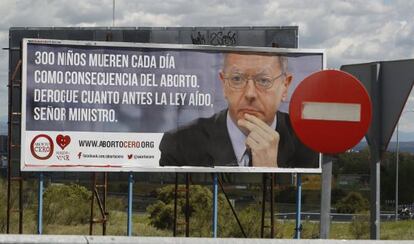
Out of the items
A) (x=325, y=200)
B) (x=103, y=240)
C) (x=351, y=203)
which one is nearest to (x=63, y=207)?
(x=325, y=200)

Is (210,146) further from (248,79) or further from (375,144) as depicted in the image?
(375,144)

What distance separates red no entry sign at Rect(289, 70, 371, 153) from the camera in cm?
785

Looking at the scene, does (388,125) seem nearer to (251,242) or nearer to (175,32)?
(251,242)

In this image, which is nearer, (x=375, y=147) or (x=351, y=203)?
(x=375, y=147)

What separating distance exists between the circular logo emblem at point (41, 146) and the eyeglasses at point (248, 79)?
9.24 ft

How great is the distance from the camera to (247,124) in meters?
12.8

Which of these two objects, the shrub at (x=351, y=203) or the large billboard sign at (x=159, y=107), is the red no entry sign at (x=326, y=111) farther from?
the shrub at (x=351, y=203)

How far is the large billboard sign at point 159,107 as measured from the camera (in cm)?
1184

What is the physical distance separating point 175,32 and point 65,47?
20028mm

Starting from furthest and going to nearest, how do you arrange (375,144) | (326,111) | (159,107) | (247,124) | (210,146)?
(247,124) < (210,146) < (159,107) < (326,111) < (375,144)

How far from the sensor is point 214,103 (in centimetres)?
1255

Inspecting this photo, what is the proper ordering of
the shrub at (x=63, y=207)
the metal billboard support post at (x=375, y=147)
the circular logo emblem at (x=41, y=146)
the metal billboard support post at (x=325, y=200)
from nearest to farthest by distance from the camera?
the metal billboard support post at (x=375, y=147), the metal billboard support post at (x=325, y=200), the circular logo emblem at (x=41, y=146), the shrub at (x=63, y=207)

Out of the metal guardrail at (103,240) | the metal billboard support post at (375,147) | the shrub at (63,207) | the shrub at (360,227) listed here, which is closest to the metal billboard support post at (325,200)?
the metal billboard support post at (375,147)

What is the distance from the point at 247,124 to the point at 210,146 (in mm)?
666
